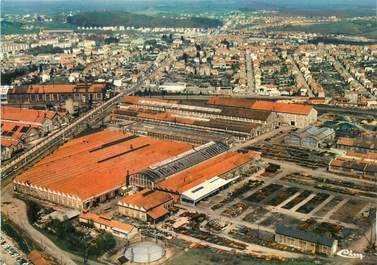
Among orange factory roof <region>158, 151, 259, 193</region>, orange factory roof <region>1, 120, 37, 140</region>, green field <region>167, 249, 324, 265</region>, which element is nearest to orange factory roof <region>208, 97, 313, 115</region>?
orange factory roof <region>158, 151, 259, 193</region>

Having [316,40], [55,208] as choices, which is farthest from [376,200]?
[316,40]

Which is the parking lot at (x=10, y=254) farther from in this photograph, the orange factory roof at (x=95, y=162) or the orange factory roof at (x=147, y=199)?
the orange factory roof at (x=147, y=199)

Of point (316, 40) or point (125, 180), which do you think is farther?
point (316, 40)

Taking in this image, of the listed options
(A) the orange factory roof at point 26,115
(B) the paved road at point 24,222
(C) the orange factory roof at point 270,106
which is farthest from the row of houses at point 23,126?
(C) the orange factory roof at point 270,106

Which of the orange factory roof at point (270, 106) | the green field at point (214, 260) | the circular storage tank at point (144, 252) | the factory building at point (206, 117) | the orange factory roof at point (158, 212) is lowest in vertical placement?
the circular storage tank at point (144, 252)

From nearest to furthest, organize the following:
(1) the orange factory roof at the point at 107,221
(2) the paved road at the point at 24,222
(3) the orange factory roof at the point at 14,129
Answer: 1. (2) the paved road at the point at 24,222
2. (1) the orange factory roof at the point at 107,221
3. (3) the orange factory roof at the point at 14,129

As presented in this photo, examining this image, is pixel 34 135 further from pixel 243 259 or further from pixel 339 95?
pixel 339 95

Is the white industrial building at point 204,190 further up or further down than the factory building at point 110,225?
further up
